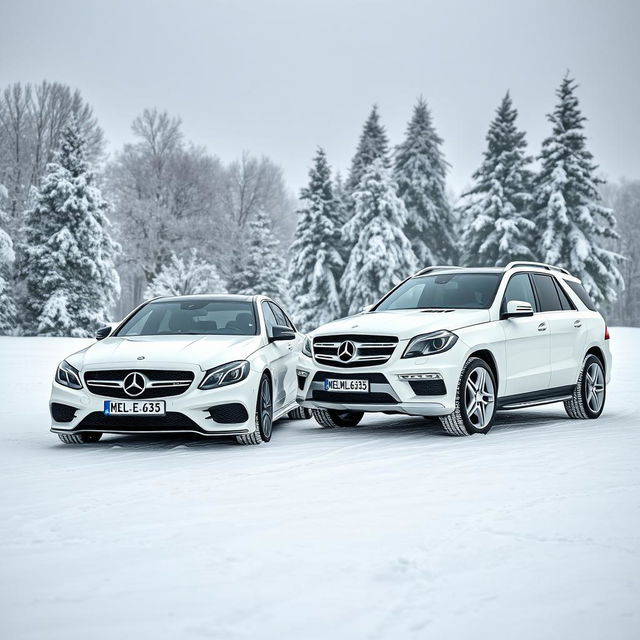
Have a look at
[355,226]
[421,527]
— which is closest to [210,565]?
[421,527]

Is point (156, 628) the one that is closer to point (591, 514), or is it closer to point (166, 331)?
point (591, 514)

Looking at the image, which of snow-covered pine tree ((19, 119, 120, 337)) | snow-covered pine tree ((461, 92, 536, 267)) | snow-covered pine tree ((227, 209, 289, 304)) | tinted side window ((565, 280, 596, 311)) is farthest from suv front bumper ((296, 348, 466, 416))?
snow-covered pine tree ((227, 209, 289, 304))

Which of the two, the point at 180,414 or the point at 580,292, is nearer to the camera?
the point at 180,414

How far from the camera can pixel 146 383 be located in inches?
359

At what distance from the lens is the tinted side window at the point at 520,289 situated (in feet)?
37.7

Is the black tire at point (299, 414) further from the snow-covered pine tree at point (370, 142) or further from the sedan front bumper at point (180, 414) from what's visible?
the snow-covered pine tree at point (370, 142)

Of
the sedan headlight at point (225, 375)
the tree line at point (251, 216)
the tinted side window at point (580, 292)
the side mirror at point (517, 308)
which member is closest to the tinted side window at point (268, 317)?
the sedan headlight at point (225, 375)

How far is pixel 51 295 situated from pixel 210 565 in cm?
4146

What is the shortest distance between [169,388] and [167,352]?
1.61 ft

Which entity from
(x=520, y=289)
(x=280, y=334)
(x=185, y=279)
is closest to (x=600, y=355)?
(x=520, y=289)

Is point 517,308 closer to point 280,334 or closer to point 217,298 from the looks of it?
point 280,334

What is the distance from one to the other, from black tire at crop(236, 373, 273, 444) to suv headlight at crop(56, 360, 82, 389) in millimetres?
1643

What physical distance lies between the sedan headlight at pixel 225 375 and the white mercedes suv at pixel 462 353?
1275mm

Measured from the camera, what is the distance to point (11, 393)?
653 inches
